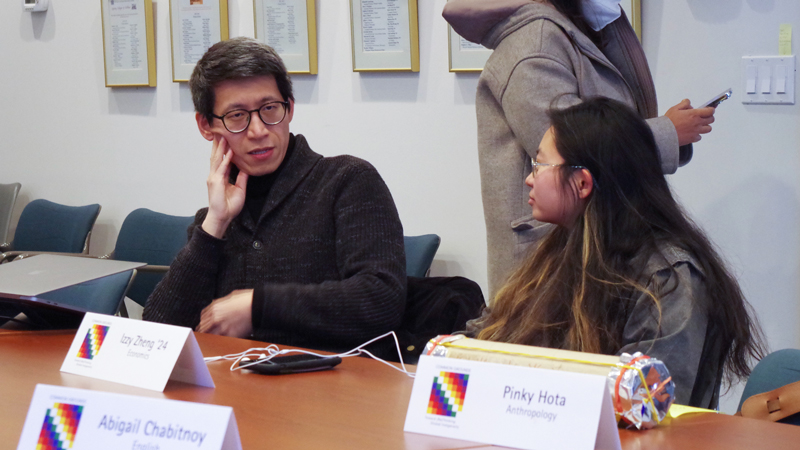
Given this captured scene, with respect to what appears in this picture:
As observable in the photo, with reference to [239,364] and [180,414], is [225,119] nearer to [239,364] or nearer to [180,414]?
[239,364]

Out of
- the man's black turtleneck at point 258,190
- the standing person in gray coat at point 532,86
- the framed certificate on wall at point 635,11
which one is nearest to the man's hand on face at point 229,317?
the man's black turtleneck at point 258,190

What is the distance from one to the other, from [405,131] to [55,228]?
6.14ft

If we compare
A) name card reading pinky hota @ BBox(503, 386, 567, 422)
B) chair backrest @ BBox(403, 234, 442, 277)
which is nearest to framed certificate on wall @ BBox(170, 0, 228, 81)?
chair backrest @ BBox(403, 234, 442, 277)

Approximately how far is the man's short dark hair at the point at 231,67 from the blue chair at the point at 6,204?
103 inches

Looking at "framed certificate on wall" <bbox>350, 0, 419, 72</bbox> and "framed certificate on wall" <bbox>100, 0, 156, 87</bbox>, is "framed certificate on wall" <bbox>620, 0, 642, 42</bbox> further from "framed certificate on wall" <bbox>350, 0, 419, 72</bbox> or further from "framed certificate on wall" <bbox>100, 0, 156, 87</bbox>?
"framed certificate on wall" <bbox>100, 0, 156, 87</bbox>

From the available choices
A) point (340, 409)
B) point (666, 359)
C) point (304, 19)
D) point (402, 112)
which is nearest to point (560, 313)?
point (666, 359)

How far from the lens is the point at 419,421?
97 cm

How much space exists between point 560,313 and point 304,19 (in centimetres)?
239

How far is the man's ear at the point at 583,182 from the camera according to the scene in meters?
1.36

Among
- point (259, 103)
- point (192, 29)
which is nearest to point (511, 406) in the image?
point (259, 103)

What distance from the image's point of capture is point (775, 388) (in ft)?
4.02

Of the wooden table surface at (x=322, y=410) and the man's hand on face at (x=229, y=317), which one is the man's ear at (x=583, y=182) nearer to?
the wooden table surface at (x=322, y=410)

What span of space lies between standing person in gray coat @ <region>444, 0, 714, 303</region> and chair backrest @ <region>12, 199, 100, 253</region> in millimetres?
2509

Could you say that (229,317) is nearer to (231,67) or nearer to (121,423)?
(231,67)
